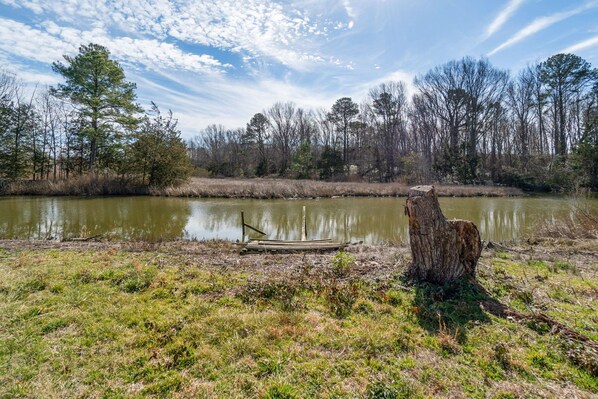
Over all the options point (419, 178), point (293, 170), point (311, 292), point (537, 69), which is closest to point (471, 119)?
point (537, 69)

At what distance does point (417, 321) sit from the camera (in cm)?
332

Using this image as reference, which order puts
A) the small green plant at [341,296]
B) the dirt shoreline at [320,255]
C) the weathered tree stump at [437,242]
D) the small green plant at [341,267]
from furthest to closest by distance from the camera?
the dirt shoreline at [320,255] → the small green plant at [341,267] → the weathered tree stump at [437,242] → the small green plant at [341,296]

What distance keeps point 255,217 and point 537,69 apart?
37028 mm

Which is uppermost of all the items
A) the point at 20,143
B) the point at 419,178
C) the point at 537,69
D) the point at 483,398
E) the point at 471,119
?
Result: the point at 537,69

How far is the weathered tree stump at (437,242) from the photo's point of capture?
4199mm

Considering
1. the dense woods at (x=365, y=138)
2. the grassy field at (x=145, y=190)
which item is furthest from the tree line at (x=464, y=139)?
the grassy field at (x=145, y=190)

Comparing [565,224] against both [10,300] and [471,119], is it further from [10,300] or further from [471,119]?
[471,119]

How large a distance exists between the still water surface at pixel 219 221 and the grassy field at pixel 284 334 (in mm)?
5665

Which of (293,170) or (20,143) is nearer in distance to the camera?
(20,143)

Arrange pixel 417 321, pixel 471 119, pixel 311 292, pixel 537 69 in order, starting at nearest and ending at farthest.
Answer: pixel 417 321 → pixel 311 292 → pixel 537 69 → pixel 471 119

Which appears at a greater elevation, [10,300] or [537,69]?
[537,69]

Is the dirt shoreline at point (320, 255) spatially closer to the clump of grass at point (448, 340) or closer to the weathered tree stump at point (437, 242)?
the weathered tree stump at point (437, 242)

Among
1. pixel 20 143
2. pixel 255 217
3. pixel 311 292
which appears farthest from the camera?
pixel 20 143

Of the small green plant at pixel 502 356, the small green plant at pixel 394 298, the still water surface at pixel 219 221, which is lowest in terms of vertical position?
the small green plant at pixel 502 356
